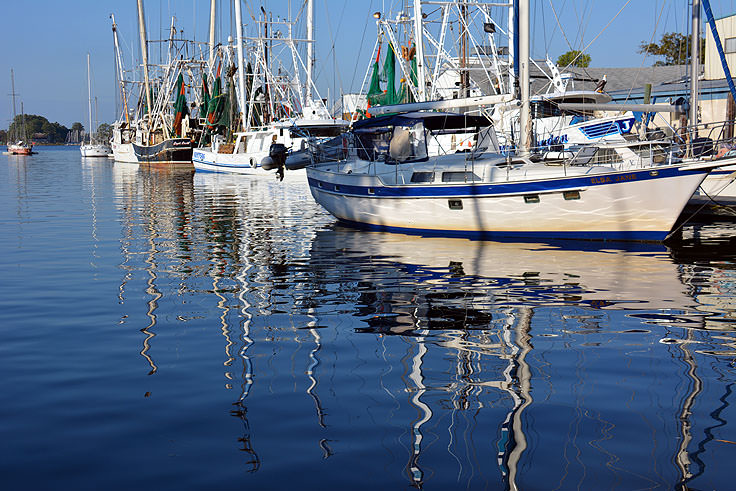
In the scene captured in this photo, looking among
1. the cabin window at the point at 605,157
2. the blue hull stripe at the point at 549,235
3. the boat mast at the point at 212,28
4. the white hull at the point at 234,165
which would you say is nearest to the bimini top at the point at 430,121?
the blue hull stripe at the point at 549,235

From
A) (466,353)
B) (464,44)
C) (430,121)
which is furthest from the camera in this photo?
(464,44)

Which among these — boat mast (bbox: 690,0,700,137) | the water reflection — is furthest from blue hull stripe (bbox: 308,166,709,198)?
boat mast (bbox: 690,0,700,137)

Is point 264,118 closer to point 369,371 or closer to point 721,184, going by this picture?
point 721,184

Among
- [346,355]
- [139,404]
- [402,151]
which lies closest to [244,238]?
[402,151]

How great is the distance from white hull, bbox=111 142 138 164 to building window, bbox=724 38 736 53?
61.9 metres

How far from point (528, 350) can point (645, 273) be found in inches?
280

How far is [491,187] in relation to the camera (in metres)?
20.4

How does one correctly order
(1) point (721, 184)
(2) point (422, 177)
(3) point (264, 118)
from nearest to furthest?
(2) point (422, 177) → (1) point (721, 184) → (3) point (264, 118)

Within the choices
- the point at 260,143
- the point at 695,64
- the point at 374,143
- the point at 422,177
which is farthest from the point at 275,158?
the point at 260,143

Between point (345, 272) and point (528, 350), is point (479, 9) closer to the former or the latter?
point (345, 272)

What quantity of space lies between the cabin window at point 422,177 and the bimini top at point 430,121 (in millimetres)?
2001

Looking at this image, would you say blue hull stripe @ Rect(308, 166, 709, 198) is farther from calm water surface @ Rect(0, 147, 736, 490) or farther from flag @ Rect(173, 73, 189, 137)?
flag @ Rect(173, 73, 189, 137)

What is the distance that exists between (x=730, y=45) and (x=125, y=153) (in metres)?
67.4

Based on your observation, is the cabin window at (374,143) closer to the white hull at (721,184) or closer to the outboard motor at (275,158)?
the outboard motor at (275,158)
